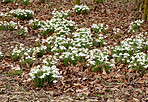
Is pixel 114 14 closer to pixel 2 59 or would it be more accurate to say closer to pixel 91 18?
pixel 91 18

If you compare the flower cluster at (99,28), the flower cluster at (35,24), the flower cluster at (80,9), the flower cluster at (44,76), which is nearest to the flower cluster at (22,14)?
the flower cluster at (35,24)

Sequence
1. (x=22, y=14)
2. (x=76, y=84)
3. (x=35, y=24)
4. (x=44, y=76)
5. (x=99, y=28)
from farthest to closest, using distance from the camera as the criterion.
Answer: (x=22, y=14) < (x=35, y=24) < (x=99, y=28) < (x=76, y=84) < (x=44, y=76)

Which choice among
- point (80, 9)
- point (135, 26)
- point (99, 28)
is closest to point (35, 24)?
point (80, 9)

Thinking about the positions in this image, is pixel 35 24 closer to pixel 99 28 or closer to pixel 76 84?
pixel 99 28

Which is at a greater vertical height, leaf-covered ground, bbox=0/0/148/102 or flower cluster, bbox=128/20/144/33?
flower cluster, bbox=128/20/144/33

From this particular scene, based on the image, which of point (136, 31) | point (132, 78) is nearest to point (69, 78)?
point (132, 78)

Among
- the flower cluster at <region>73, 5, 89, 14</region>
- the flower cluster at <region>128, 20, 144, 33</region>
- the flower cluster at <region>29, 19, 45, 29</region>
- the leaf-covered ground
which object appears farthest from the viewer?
the flower cluster at <region>73, 5, 89, 14</region>

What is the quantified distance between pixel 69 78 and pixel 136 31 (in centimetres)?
378

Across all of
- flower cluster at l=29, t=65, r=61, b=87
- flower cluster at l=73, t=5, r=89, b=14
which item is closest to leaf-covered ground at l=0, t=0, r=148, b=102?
flower cluster at l=29, t=65, r=61, b=87

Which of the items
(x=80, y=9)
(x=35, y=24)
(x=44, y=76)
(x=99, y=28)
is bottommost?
(x=44, y=76)

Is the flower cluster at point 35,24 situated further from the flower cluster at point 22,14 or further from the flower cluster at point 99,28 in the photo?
the flower cluster at point 99,28

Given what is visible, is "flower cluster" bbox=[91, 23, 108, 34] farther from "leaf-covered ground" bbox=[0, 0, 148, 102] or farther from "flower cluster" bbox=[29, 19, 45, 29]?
"flower cluster" bbox=[29, 19, 45, 29]

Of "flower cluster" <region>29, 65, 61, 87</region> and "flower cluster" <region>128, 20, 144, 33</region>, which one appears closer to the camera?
"flower cluster" <region>29, 65, 61, 87</region>

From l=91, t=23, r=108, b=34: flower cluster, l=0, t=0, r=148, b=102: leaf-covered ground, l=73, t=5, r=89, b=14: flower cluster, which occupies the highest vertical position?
l=73, t=5, r=89, b=14: flower cluster
